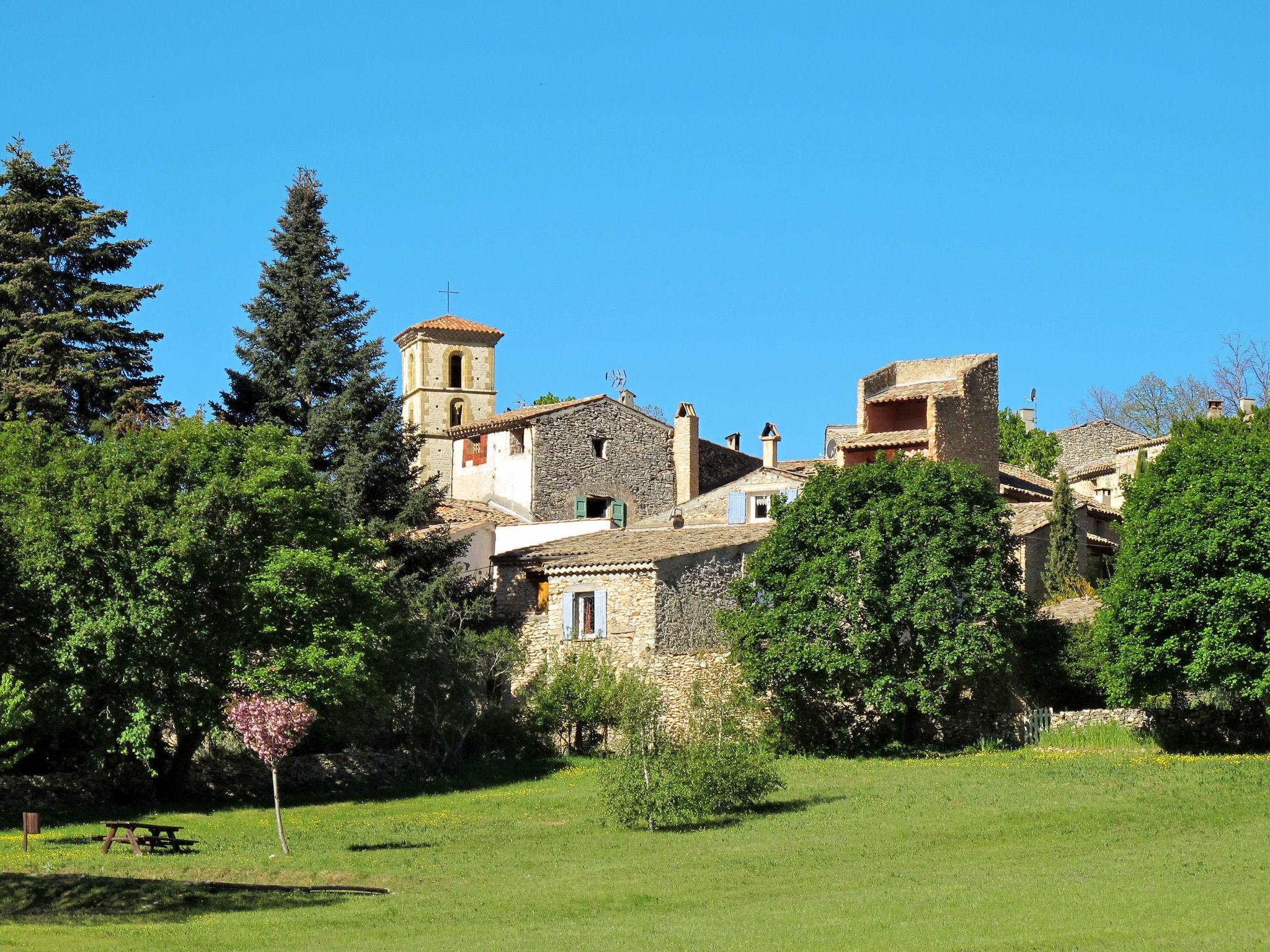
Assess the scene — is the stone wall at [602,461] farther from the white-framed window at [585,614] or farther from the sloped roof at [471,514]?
the white-framed window at [585,614]

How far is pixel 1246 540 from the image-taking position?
122ft

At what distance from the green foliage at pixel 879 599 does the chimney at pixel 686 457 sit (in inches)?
913

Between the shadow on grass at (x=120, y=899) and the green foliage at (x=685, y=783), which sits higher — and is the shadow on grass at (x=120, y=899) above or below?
below

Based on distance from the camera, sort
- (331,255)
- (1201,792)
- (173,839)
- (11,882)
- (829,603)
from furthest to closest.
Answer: (331,255) → (829,603) → (1201,792) → (173,839) → (11,882)

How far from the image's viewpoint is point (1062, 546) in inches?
2103

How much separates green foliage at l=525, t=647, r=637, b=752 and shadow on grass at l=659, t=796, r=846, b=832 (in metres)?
11.3

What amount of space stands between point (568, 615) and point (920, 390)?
21.7 m

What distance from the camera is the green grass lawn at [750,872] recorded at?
19.5 m

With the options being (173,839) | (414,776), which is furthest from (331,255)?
(173,839)

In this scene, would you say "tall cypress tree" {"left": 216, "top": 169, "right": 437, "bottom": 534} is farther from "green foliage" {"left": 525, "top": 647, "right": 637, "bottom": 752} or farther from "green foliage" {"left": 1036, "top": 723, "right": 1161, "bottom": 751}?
"green foliage" {"left": 1036, "top": 723, "right": 1161, "bottom": 751}

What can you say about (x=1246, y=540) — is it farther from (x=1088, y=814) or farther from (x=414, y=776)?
(x=414, y=776)

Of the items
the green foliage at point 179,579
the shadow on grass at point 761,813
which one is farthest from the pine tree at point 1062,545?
the green foliage at point 179,579

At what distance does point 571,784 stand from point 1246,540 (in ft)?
57.5

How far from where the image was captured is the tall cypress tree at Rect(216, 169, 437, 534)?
4900 centimetres
